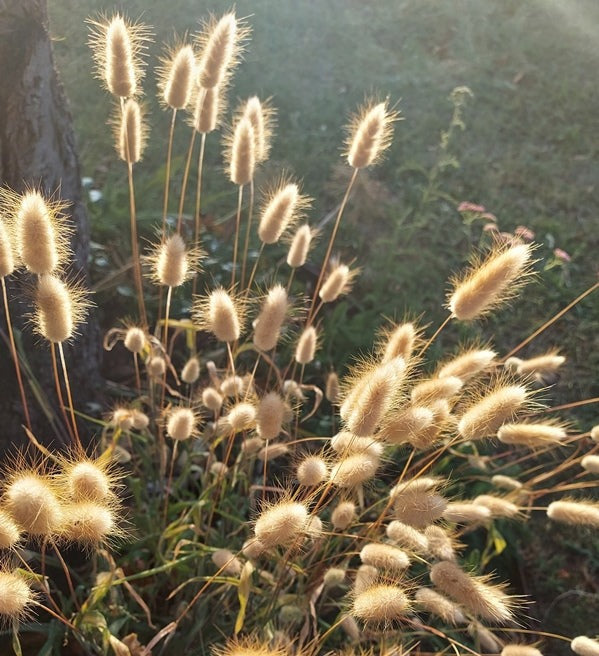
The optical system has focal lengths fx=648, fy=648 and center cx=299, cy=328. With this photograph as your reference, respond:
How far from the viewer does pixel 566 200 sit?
123 inches

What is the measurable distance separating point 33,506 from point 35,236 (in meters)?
0.34

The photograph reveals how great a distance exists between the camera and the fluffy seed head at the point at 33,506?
2.28 feet

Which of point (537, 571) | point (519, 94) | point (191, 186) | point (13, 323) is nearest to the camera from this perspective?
point (13, 323)

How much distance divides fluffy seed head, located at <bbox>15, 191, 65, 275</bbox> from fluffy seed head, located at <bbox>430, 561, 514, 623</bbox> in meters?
0.68

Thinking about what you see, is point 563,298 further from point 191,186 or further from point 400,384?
point 400,384

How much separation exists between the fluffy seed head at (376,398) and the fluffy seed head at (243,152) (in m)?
0.53

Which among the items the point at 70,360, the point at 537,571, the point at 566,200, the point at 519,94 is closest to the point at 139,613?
the point at 70,360

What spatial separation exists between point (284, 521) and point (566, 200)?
280 centimetres

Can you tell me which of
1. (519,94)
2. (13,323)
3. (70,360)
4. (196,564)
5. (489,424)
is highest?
(519,94)

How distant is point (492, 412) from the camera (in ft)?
2.98

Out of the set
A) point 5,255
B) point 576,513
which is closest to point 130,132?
point 5,255

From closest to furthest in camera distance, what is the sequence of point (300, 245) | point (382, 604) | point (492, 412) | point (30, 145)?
point (382, 604) → point (492, 412) → point (300, 245) → point (30, 145)

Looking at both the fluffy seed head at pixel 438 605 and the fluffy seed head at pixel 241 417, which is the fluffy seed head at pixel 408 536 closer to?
the fluffy seed head at pixel 438 605

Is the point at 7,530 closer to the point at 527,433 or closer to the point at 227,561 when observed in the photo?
the point at 227,561
